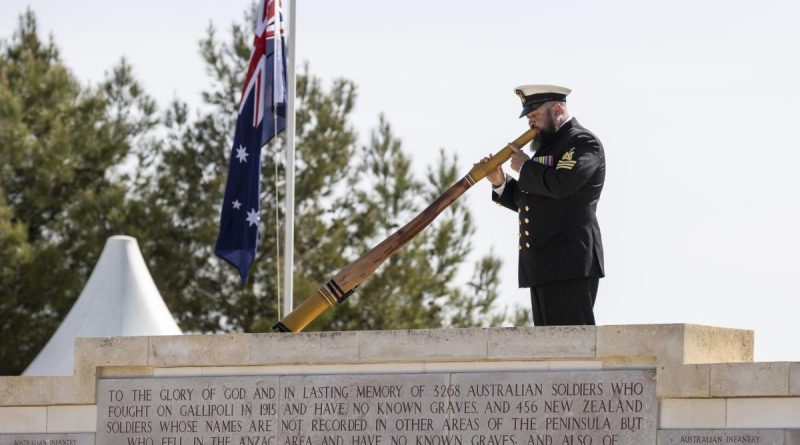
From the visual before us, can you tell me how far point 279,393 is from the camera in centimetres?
1029

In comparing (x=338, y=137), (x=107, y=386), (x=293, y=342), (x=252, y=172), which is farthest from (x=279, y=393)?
(x=338, y=137)

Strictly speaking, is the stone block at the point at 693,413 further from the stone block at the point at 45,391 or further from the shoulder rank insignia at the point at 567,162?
the stone block at the point at 45,391

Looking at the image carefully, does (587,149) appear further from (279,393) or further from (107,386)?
(107,386)

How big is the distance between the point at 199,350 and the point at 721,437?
3.35m

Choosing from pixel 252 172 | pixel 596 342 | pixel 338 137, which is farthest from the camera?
pixel 338 137

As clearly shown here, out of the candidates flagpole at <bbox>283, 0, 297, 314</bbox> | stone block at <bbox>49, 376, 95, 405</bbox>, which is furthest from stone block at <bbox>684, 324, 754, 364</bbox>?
flagpole at <bbox>283, 0, 297, 314</bbox>

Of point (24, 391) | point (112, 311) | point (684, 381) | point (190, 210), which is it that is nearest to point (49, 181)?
point (190, 210)

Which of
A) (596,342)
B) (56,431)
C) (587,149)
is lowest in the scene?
(56,431)

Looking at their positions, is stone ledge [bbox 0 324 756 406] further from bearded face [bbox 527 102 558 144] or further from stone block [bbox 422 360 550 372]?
bearded face [bbox 527 102 558 144]

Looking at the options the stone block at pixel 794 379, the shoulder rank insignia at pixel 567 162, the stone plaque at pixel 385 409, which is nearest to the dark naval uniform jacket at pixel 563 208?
the shoulder rank insignia at pixel 567 162

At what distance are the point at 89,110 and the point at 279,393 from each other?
1796 centimetres

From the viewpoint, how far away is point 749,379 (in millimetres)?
8914

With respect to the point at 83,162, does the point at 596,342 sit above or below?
below

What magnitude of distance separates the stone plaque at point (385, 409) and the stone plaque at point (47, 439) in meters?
0.12
